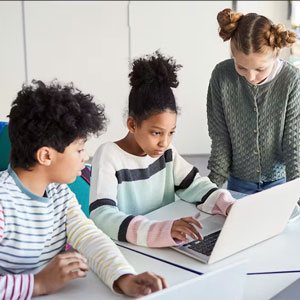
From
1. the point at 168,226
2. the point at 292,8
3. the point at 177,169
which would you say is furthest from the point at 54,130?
the point at 292,8

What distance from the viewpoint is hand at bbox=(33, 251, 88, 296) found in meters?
0.95

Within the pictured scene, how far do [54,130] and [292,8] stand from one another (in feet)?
11.9

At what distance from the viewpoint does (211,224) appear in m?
1.32

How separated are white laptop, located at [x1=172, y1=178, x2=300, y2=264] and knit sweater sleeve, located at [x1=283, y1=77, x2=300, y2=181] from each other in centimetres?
32

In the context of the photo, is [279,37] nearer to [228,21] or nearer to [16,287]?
[228,21]

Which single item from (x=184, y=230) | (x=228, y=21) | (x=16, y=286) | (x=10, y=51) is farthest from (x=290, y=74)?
(x=10, y=51)

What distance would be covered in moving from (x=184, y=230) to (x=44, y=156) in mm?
391

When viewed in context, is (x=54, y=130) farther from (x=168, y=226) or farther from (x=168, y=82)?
(x=168, y=82)

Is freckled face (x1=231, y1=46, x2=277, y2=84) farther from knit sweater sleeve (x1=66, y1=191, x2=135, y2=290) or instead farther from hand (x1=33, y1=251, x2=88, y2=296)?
hand (x1=33, y1=251, x2=88, y2=296)

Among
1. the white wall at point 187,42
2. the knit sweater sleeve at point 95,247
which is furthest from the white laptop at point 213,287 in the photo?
the white wall at point 187,42

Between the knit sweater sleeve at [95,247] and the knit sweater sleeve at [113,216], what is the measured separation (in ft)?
0.37

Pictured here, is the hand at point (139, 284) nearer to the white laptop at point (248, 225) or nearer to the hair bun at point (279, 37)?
the white laptop at point (248, 225)

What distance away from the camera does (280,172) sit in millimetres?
1725

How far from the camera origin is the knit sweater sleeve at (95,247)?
3.26ft
